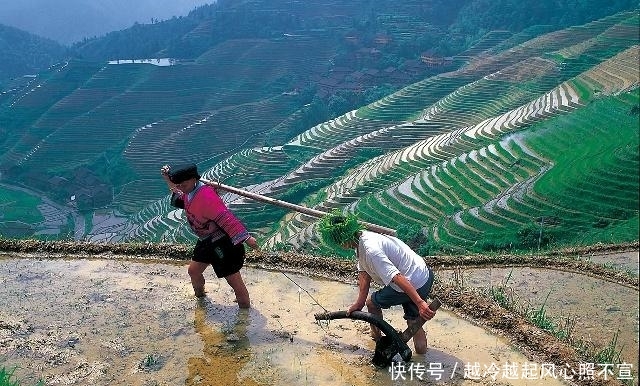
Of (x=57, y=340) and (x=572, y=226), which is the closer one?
(x=57, y=340)

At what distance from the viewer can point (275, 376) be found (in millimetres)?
4043

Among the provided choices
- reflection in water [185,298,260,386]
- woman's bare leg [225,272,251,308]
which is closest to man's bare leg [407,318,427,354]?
reflection in water [185,298,260,386]

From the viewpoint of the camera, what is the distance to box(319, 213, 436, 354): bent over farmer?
369cm

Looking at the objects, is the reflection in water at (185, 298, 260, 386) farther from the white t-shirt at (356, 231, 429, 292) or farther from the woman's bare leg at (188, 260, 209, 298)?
the white t-shirt at (356, 231, 429, 292)

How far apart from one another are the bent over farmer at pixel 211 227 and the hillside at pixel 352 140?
4.38 meters

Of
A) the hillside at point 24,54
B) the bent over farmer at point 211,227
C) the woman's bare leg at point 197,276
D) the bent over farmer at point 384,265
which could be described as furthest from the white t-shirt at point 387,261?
the hillside at point 24,54

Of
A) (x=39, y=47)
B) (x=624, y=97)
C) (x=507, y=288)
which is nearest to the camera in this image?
(x=507, y=288)

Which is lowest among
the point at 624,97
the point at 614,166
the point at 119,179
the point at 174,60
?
the point at 119,179

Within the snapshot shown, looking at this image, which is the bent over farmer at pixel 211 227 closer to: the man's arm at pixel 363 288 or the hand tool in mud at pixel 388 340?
the man's arm at pixel 363 288

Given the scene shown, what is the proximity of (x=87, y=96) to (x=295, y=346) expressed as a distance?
215ft

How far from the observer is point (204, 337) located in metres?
4.57

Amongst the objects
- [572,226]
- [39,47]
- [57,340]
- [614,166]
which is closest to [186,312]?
[57,340]

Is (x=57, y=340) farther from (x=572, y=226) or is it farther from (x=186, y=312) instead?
(x=572, y=226)

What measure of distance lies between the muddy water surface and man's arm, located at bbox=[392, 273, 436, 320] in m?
0.59
